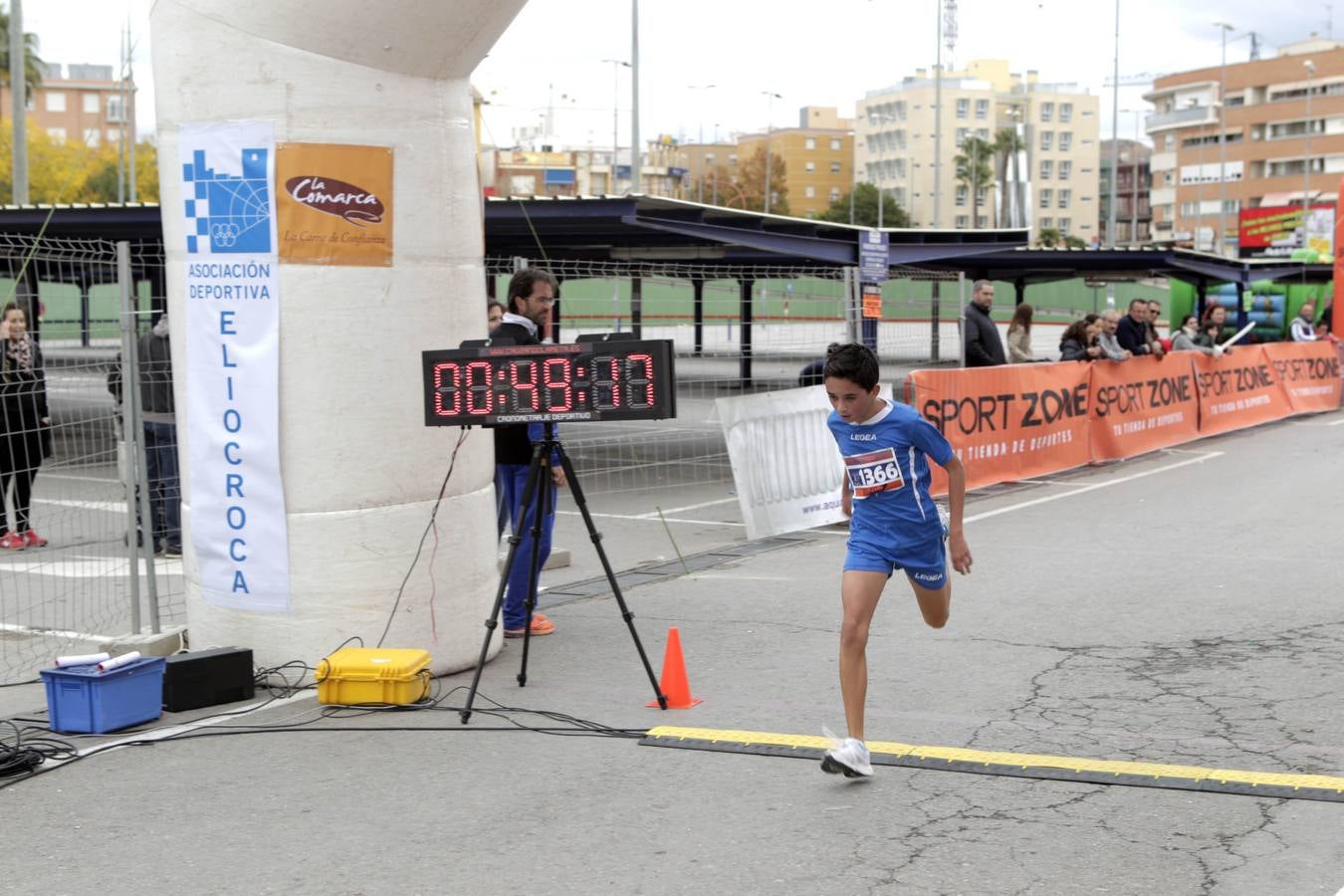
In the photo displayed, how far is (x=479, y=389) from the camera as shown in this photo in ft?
24.1

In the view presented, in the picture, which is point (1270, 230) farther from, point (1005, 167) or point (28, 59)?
point (1005, 167)

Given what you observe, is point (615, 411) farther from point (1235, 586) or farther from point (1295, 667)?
point (1235, 586)

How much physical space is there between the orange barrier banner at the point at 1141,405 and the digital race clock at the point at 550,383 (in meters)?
12.7

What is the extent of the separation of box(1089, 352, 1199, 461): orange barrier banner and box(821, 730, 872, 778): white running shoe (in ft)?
44.3

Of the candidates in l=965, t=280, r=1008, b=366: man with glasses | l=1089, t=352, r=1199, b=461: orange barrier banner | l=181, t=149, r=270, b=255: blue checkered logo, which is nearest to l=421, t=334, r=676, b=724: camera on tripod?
l=181, t=149, r=270, b=255: blue checkered logo

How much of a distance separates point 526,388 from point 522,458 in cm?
194

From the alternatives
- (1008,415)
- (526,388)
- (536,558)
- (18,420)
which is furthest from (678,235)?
(526,388)

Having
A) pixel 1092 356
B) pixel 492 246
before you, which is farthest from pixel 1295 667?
pixel 492 246

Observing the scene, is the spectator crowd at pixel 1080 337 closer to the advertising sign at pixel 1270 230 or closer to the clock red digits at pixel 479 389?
the clock red digits at pixel 479 389

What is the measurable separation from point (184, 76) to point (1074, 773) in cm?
533

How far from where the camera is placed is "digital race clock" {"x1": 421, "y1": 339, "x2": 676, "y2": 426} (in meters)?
7.02

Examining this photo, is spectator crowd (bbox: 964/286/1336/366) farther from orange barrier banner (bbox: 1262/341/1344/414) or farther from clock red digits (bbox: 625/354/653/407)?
clock red digits (bbox: 625/354/653/407)

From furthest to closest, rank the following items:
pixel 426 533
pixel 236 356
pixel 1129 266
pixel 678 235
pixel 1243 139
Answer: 1. pixel 1243 139
2. pixel 1129 266
3. pixel 678 235
4. pixel 426 533
5. pixel 236 356

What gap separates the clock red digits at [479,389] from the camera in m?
7.31
